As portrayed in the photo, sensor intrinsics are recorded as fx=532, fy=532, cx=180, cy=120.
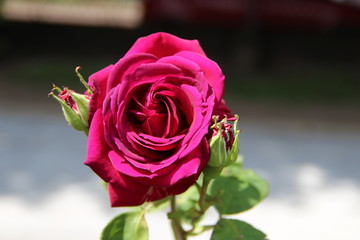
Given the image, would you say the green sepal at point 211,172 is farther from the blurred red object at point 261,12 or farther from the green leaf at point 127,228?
the blurred red object at point 261,12

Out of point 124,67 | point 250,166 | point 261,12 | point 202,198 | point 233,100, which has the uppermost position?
point 124,67

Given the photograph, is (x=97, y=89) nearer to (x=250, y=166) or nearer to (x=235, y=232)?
(x=235, y=232)

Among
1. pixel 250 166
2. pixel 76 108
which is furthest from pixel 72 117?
pixel 250 166

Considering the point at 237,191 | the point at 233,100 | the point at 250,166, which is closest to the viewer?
the point at 237,191

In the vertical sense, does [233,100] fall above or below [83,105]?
below

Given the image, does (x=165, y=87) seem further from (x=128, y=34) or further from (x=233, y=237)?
(x=128, y=34)

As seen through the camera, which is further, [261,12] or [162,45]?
[261,12]

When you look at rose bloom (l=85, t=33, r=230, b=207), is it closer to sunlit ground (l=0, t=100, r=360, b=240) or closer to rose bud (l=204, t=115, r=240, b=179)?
rose bud (l=204, t=115, r=240, b=179)

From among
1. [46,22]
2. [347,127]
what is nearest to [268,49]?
[347,127]
